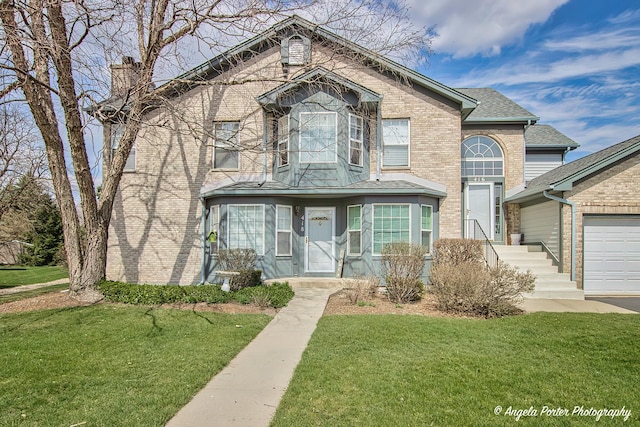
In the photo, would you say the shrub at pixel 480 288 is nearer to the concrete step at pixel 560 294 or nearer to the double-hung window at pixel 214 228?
the concrete step at pixel 560 294

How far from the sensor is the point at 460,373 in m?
5.08

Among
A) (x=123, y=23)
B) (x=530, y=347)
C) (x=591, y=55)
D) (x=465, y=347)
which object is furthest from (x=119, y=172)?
(x=591, y=55)

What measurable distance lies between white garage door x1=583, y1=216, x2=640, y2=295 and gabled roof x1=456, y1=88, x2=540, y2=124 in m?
4.72

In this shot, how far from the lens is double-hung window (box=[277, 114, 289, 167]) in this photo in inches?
529

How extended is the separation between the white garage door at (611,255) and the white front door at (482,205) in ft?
11.5

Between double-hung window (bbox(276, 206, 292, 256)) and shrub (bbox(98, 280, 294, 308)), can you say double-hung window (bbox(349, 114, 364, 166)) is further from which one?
shrub (bbox(98, 280, 294, 308))

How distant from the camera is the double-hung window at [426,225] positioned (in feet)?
42.5

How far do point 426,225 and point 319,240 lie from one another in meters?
3.63

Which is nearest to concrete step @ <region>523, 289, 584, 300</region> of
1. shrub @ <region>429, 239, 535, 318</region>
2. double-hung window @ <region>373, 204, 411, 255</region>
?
shrub @ <region>429, 239, 535, 318</region>

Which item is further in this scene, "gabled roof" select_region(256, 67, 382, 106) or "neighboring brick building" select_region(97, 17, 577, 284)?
"neighboring brick building" select_region(97, 17, 577, 284)

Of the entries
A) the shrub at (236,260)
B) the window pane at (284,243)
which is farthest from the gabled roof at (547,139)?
the shrub at (236,260)

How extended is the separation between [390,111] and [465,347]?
9.43 meters

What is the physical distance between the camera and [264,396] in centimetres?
464

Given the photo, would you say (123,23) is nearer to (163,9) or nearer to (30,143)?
(163,9)
